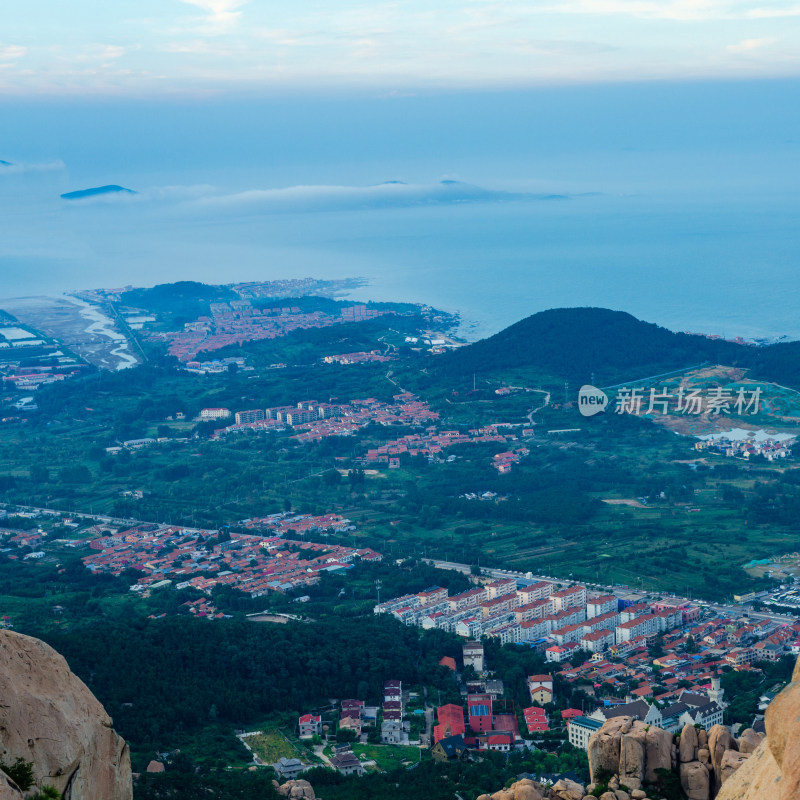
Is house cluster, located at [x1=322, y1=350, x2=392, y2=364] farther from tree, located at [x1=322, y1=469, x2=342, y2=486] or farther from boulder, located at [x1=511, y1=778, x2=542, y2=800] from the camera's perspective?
boulder, located at [x1=511, y1=778, x2=542, y2=800]

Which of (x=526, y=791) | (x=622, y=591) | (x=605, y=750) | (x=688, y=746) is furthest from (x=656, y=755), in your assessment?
(x=622, y=591)

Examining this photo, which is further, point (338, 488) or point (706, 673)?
point (338, 488)

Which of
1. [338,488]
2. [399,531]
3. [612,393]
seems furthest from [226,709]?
[612,393]

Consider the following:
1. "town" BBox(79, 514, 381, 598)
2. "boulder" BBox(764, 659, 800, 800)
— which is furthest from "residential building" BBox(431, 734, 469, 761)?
"boulder" BBox(764, 659, 800, 800)

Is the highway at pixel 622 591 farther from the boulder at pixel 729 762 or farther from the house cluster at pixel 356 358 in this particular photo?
the house cluster at pixel 356 358

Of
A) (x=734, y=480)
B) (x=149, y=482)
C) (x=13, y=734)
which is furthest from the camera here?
(x=149, y=482)

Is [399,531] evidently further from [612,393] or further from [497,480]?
[612,393]
